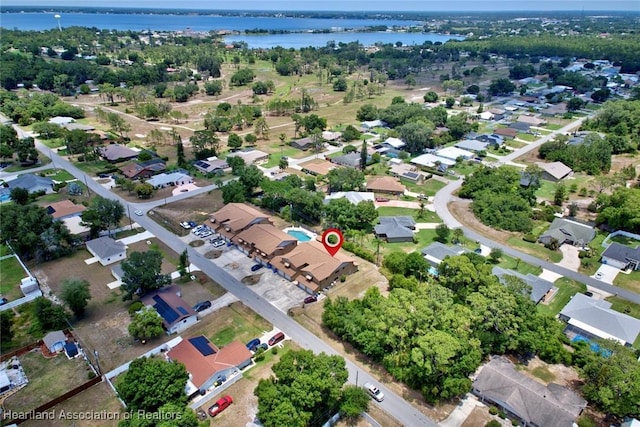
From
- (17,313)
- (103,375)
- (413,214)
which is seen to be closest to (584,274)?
(413,214)

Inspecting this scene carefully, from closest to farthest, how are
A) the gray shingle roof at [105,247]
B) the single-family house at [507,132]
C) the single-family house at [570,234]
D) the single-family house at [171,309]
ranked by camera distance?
the single-family house at [171,309] < the gray shingle roof at [105,247] < the single-family house at [570,234] < the single-family house at [507,132]

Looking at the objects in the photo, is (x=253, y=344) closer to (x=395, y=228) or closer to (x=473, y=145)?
(x=395, y=228)

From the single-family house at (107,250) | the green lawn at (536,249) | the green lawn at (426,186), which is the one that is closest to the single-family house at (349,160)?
the green lawn at (426,186)

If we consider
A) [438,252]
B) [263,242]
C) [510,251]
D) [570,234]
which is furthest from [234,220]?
[570,234]

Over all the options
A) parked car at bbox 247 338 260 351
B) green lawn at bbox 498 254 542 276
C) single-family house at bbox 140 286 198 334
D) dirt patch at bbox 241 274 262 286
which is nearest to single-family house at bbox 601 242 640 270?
green lawn at bbox 498 254 542 276

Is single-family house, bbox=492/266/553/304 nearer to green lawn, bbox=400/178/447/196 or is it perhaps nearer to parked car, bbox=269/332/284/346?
parked car, bbox=269/332/284/346

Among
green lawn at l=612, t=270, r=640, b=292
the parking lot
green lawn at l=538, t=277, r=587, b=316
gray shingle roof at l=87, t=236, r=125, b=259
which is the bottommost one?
green lawn at l=612, t=270, r=640, b=292

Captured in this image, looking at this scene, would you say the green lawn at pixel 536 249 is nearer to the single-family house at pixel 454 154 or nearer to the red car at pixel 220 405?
the single-family house at pixel 454 154
